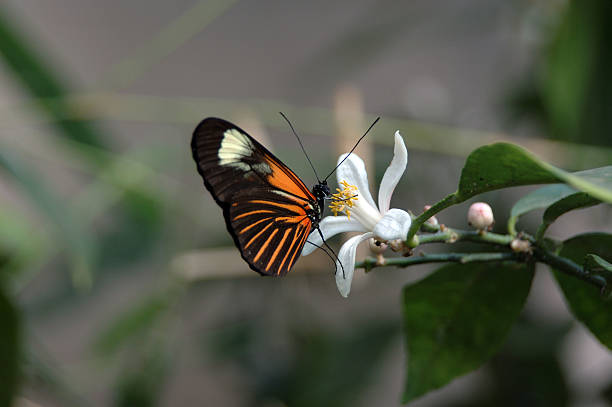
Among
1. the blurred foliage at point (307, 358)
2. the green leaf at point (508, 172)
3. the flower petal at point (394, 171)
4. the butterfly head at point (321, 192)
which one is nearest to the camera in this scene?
the green leaf at point (508, 172)

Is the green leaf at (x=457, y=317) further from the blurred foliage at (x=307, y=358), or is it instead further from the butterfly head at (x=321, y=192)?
the blurred foliage at (x=307, y=358)

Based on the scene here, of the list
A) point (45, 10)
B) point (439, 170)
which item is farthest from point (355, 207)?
point (45, 10)

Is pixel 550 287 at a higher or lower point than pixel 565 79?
lower

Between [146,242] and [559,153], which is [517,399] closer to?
[559,153]

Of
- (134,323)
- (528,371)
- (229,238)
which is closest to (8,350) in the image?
(134,323)

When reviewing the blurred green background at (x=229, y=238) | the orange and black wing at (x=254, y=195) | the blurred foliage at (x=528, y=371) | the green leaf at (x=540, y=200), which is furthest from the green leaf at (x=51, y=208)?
the blurred foliage at (x=528, y=371)

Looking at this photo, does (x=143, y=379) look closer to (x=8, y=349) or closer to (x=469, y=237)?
(x=8, y=349)
